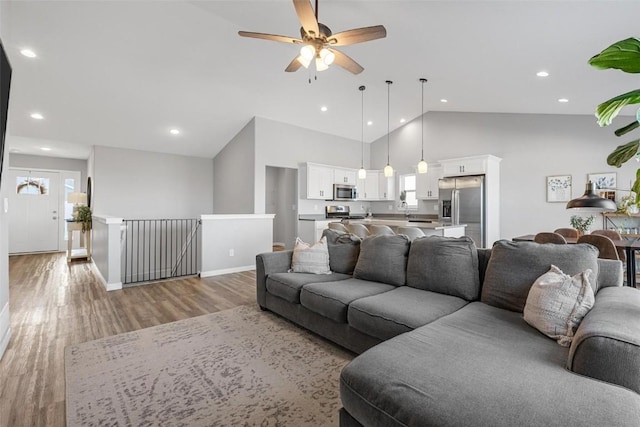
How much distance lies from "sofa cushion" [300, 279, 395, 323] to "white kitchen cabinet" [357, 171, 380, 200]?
5.40 meters

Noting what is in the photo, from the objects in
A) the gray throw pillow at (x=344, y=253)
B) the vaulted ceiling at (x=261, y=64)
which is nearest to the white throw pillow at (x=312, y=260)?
the gray throw pillow at (x=344, y=253)

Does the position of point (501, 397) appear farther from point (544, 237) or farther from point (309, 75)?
point (309, 75)

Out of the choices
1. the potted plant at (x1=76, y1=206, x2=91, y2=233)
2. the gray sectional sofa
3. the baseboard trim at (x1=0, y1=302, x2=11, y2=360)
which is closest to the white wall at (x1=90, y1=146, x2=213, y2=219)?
the potted plant at (x1=76, y1=206, x2=91, y2=233)

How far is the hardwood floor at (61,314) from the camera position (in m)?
1.90

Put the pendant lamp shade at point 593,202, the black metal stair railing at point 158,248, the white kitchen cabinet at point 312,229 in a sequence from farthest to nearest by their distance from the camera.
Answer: the black metal stair railing at point 158,248 < the white kitchen cabinet at point 312,229 < the pendant lamp shade at point 593,202

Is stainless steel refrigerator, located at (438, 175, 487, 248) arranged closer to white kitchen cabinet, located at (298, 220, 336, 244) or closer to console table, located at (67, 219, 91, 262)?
white kitchen cabinet, located at (298, 220, 336, 244)

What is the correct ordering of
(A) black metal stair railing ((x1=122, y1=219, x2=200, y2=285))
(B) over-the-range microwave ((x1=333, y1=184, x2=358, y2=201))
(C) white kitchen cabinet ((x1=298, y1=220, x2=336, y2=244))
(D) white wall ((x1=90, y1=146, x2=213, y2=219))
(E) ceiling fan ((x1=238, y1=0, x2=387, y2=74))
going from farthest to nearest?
(B) over-the-range microwave ((x1=333, y1=184, x2=358, y2=201)) < (A) black metal stair railing ((x1=122, y1=219, x2=200, y2=285)) < (C) white kitchen cabinet ((x1=298, y1=220, x2=336, y2=244)) < (D) white wall ((x1=90, y1=146, x2=213, y2=219)) < (E) ceiling fan ((x1=238, y1=0, x2=387, y2=74))

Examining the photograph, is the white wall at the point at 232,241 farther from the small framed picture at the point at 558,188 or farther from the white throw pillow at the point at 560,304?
the small framed picture at the point at 558,188

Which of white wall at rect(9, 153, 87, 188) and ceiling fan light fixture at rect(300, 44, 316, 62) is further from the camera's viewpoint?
white wall at rect(9, 153, 87, 188)

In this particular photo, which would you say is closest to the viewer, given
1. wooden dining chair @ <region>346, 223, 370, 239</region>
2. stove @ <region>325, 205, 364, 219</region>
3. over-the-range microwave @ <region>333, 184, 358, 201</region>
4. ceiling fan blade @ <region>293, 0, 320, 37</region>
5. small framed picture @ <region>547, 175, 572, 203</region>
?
Result: ceiling fan blade @ <region>293, 0, 320, 37</region>

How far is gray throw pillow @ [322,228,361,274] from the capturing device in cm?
329

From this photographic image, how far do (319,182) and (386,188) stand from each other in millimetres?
2036

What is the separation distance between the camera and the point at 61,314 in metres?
3.34

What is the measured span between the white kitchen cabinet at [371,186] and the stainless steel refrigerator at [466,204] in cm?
196
